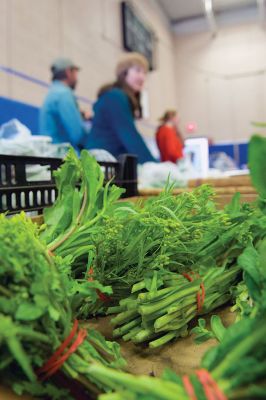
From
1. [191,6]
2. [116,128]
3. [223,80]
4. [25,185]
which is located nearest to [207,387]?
[25,185]

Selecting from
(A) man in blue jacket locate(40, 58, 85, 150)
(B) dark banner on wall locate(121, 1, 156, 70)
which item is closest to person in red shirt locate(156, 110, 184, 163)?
(B) dark banner on wall locate(121, 1, 156, 70)

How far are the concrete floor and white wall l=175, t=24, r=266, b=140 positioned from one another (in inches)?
258

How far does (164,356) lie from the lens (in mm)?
489

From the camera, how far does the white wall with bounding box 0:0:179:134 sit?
247 centimetres

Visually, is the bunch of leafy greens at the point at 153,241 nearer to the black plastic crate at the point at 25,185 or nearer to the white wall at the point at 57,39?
the black plastic crate at the point at 25,185

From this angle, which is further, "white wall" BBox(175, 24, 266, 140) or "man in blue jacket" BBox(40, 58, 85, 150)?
"white wall" BBox(175, 24, 266, 140)

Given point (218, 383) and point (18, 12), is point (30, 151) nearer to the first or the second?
point (218, 383)

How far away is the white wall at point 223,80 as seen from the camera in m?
6.71

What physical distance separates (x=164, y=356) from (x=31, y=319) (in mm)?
225

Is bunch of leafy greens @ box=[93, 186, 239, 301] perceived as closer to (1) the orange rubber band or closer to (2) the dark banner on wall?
(1) the orange rubber band

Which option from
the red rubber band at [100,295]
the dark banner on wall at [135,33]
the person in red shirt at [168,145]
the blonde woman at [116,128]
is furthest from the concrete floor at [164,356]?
the dark banner on wall at [135,33]

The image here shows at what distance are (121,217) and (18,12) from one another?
7.95 ft

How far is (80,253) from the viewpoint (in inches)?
22.3

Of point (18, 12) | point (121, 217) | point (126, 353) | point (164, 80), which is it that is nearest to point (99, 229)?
point (121, 217)
